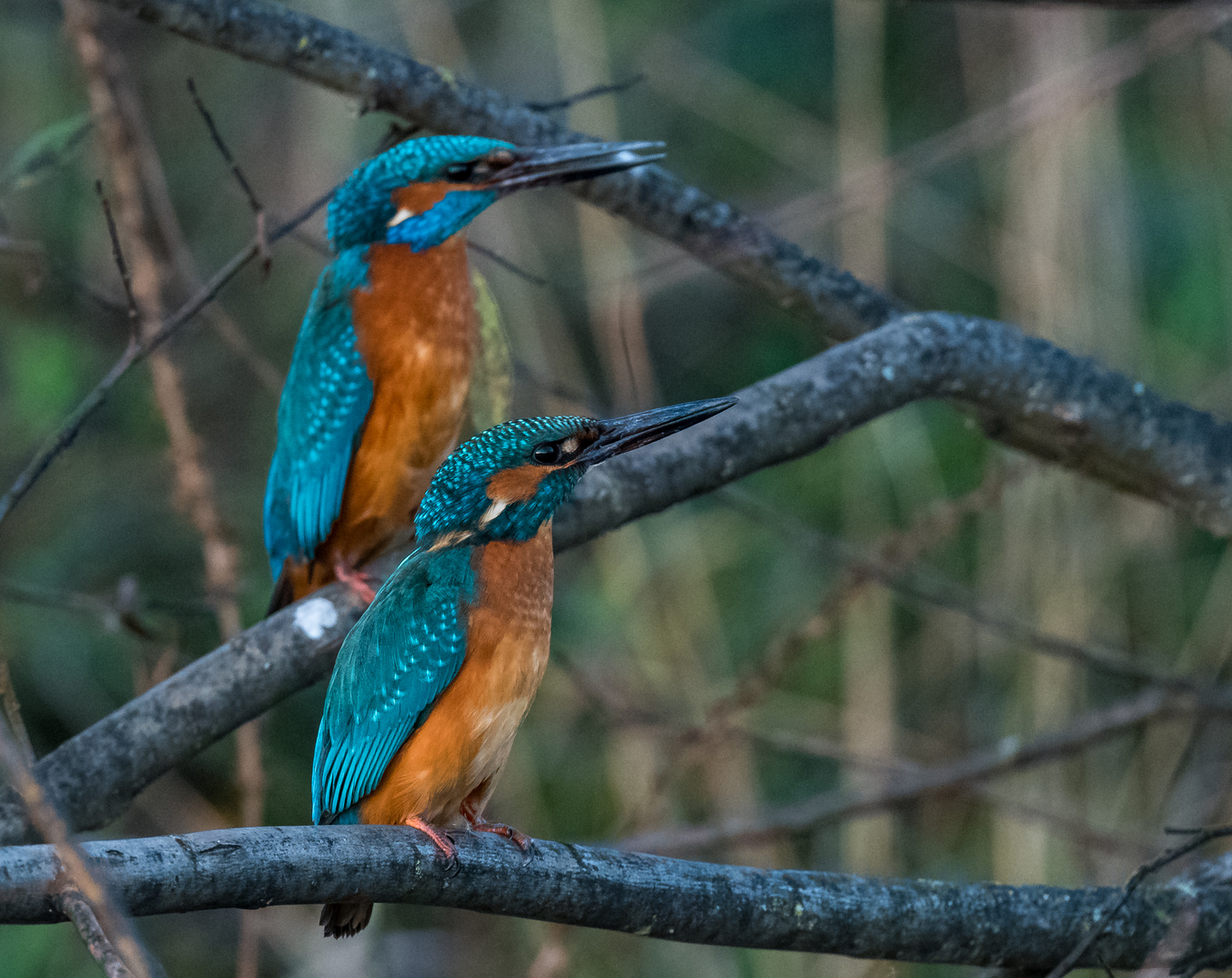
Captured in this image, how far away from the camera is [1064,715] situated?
12.4 ft

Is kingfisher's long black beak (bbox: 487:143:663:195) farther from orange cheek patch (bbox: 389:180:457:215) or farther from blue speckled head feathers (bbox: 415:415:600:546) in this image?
blue speckled head feathers (bbox: 415:415:600:546)

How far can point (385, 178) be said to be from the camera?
2564mm

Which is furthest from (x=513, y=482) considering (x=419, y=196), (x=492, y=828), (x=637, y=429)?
(x=419, y=196)

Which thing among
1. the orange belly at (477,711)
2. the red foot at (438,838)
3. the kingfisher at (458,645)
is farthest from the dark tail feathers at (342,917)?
the red foot at (438,838)

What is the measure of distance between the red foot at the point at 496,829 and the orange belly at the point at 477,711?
0.24ft

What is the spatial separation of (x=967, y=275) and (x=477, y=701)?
13.3ft

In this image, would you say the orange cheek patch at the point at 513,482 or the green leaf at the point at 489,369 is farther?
the green leaf at the point at 489,369

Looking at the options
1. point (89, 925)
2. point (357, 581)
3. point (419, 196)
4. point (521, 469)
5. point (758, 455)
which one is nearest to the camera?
point (89, 925)

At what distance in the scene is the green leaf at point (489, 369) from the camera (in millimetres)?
2717

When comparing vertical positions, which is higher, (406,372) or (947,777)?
(406,372)

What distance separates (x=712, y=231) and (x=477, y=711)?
130 centimetres

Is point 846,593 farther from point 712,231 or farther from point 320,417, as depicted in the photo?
point 320,417

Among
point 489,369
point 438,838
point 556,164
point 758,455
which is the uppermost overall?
point 556,164

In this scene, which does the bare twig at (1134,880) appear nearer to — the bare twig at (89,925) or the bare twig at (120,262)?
the bare twig at (89,925)
